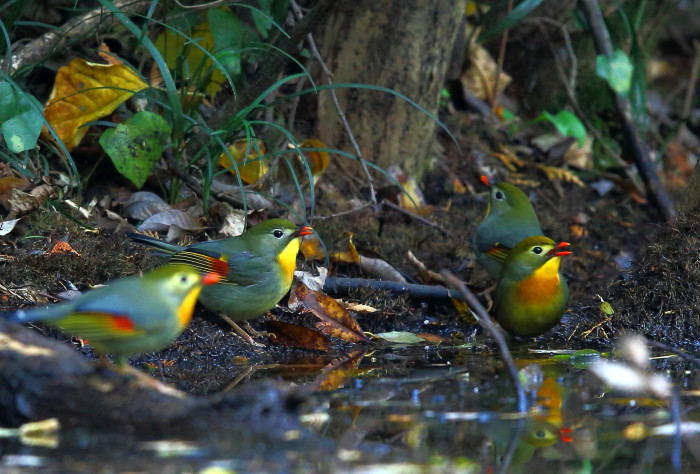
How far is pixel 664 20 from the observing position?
984 centimetres

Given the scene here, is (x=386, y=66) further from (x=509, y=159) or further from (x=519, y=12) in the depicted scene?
(x=509, y=159)

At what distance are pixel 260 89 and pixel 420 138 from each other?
5.42 feet

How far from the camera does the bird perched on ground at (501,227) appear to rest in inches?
251

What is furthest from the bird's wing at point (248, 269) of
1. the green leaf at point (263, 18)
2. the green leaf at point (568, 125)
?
the green leaf at point (568, 125)

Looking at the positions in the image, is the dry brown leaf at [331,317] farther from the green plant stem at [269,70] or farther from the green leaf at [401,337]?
the green plant stem at [269,70]

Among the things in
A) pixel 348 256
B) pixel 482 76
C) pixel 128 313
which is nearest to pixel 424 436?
pixel 128 313

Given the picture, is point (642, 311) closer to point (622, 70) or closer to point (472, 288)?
point (472, 288)

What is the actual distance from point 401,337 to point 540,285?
88 cm

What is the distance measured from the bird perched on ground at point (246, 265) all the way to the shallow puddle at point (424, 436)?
0.73 m

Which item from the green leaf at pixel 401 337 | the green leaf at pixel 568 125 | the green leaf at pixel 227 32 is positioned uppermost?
the green leaf at pixel 227 32

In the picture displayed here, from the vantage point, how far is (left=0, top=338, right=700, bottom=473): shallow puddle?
2803 mm

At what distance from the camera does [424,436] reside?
322cm

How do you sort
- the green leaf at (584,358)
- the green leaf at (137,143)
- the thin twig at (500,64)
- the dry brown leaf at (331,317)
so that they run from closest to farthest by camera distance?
the green leaf at (584,358), the dry brown leaf at (331,317), the green leaf at (137,143), the thin twig at (500,64)

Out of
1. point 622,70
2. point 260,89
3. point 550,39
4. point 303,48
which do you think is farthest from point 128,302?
point 550,39
